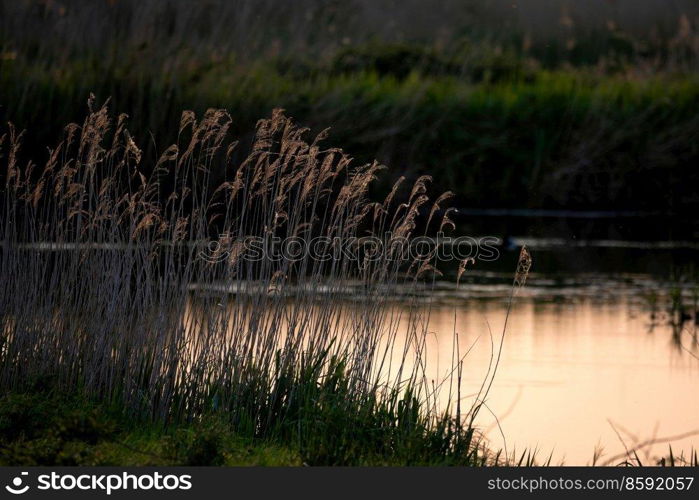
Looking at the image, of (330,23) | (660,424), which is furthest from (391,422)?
(330,23)

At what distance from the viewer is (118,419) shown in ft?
17.8

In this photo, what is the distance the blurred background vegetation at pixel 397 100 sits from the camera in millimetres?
13750

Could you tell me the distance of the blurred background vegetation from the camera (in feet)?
45.1

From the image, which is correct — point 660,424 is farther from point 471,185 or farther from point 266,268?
point 471,185

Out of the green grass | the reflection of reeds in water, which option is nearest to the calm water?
the reflection of reeds in water

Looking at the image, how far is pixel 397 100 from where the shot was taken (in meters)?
14.7

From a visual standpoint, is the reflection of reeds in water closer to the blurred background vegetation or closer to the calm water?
the calm water

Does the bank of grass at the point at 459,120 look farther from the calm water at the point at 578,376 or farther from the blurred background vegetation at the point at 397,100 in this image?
the calm water at the point at 578,376

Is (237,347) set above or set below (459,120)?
below

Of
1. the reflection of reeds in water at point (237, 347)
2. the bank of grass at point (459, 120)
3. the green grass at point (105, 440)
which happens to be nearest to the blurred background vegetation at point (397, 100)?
the bank of grass at point (459, 120)
